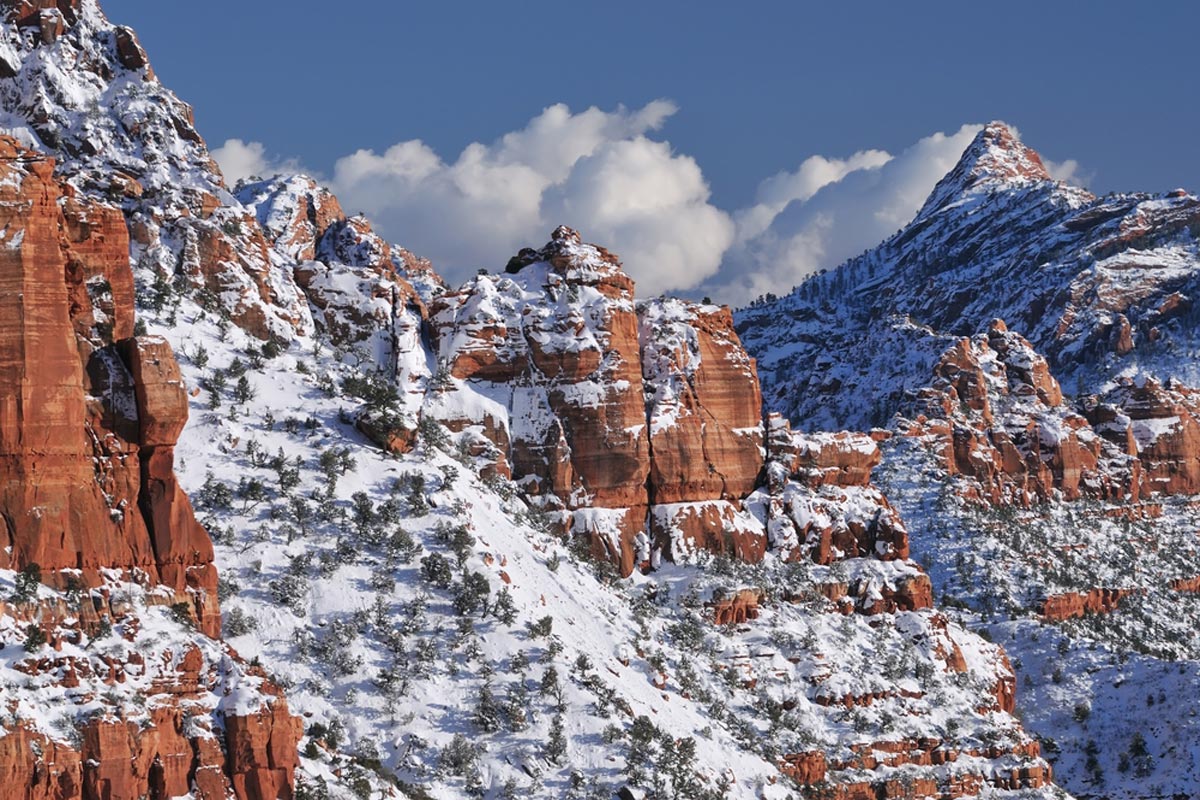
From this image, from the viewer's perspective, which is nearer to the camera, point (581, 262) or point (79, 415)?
point (79, 415)

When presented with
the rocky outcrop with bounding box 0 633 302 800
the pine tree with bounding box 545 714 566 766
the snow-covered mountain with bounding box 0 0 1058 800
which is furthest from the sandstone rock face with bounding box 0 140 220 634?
the pine tree with bounding box 545 714 566 766

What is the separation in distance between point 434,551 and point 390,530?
3.27 metres

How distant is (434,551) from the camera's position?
4198 inches

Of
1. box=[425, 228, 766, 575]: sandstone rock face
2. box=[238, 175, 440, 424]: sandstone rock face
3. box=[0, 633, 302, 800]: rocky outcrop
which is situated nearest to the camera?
box=[0, 633, 302, 800]: rocky outcrop

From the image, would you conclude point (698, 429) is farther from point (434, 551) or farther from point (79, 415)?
point (79, 415)

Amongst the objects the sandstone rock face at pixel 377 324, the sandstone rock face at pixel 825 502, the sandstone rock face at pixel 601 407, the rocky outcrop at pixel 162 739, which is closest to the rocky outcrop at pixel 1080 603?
the sandstone rock face at pixel 825 502

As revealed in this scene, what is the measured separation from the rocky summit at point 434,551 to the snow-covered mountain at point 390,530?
0.86ft

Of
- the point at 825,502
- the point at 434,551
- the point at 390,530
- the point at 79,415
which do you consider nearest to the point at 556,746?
the point at 434,551

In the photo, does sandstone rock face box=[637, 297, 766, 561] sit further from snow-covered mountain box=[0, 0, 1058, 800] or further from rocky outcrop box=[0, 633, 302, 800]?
rocky outcrop box=[0, 633, 302, 800]

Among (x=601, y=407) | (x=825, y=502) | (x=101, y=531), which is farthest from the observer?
(x=825, y=502)

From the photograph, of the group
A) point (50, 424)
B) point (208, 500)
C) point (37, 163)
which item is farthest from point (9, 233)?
point (208, 500)

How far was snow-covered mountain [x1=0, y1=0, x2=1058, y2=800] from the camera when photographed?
7281 cm

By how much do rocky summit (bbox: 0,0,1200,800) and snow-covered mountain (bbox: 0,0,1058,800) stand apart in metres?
0.26

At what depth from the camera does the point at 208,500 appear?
335ft
